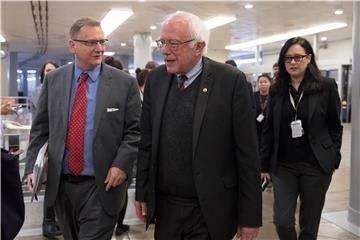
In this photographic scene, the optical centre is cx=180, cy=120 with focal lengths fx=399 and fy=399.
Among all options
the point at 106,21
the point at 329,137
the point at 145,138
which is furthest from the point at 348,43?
the point at 145,138

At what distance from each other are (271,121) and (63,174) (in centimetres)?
143

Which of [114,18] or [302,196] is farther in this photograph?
[114,18]

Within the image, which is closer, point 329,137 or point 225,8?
point 329,137

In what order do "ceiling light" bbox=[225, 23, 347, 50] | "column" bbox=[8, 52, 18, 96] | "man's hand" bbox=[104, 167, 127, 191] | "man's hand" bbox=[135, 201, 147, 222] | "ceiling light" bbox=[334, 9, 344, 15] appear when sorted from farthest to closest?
"column" bbox=[8, 52, 18, 96]
"ceiling light" bbox=[225, 23, 347, 50]
"ceiling light" bbox=[334, 9, 344, 15]
"man's hand" bbox=[104, 167, 127, 191]
"man's hand" bbox=[135, 201, 147, 222]

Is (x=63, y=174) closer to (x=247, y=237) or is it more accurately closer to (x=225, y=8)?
(x=247, y=237)

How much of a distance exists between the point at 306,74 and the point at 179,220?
1421mm

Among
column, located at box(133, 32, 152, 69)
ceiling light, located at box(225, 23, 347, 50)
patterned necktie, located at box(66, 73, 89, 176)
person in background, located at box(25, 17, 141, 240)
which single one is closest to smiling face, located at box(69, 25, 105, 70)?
person in background, located at box(25, 17, 141, 240)

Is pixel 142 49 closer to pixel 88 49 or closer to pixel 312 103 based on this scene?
pixel 312 103

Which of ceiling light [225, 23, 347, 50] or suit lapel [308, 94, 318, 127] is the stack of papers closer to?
suit lapel [308, 94, 318, 127]

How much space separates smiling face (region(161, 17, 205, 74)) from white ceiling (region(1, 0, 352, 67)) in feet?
22.3

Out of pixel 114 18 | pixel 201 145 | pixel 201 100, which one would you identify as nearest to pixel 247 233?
pixel 201 145

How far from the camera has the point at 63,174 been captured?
218 centimetres

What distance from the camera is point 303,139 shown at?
2600mm

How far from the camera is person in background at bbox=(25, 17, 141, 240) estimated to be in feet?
6.97
